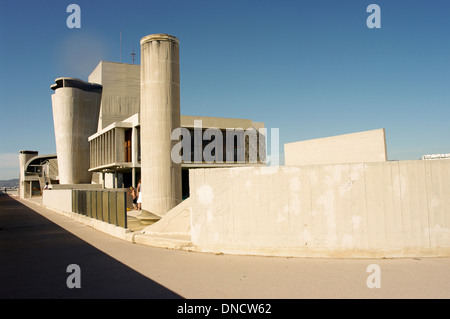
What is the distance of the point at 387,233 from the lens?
7898 millimetres

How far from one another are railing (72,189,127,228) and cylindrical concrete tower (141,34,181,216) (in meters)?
1.41

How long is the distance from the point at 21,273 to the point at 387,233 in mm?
8015

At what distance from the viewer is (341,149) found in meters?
12.6

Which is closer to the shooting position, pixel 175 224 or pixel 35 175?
pixel 175 224

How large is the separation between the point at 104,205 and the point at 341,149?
9.79 meters

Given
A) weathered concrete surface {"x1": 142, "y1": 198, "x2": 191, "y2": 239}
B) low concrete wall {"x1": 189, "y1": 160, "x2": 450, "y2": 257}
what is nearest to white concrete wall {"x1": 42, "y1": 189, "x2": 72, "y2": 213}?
weathered concrete surface {"x1": 142, "y1": 198, "x2": 191, "y2": 239}

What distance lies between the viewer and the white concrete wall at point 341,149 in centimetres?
1147

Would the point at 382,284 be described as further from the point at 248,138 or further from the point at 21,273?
the point at 248,138

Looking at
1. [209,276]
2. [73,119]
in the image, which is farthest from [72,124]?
[209,276]

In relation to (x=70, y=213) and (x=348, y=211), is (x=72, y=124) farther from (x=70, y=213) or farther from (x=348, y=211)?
(x=348, y=211)

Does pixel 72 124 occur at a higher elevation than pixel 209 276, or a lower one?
higher

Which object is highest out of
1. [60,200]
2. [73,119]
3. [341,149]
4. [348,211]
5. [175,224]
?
[73,119]

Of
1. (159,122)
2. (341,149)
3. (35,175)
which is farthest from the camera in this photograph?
(35,175)
